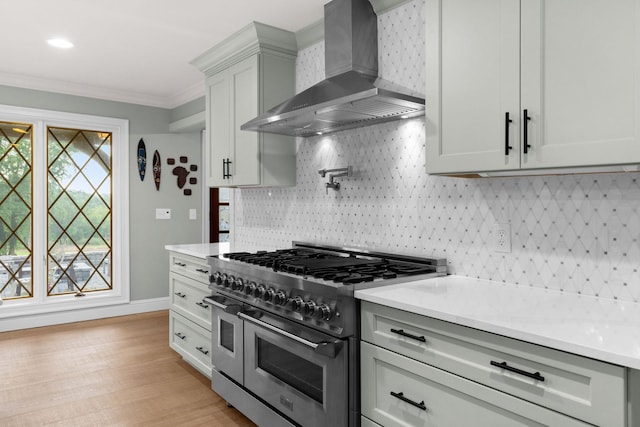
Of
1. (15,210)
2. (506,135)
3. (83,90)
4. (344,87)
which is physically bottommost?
(15,210)

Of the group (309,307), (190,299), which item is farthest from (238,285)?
(190,299)

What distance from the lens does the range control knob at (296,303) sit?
2109 millimetres

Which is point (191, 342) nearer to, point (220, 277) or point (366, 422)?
point (220, 277)

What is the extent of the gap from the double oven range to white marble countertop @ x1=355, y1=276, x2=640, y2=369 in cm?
19

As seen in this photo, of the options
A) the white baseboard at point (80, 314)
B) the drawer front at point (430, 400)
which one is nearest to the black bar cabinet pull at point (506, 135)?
the drawer front at point (430, 400)

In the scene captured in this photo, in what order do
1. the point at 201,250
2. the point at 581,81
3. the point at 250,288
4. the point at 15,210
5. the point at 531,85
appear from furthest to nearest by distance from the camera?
the point at 15,210
the point at 201,250
the point at 250,288
the point at 531,85
the point at 581,81

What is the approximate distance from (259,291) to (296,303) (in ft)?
1.15

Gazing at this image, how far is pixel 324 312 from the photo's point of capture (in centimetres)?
197

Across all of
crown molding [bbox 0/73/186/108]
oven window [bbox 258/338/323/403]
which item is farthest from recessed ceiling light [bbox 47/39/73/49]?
oven window [bbox 258/338/323/403]

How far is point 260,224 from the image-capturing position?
3758mm

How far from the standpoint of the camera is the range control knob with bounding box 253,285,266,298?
2381 mm

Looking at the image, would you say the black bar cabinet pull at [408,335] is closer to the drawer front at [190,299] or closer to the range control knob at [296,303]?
the range control knob at [296,303]

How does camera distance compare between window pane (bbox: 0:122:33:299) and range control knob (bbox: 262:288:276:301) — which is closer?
range control knob (bbox: 262:288:276:301)

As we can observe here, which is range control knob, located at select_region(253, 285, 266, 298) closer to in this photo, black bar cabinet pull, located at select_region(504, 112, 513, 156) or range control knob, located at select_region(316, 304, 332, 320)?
range control knob, located at select_region(316, 304, 332, 320)
